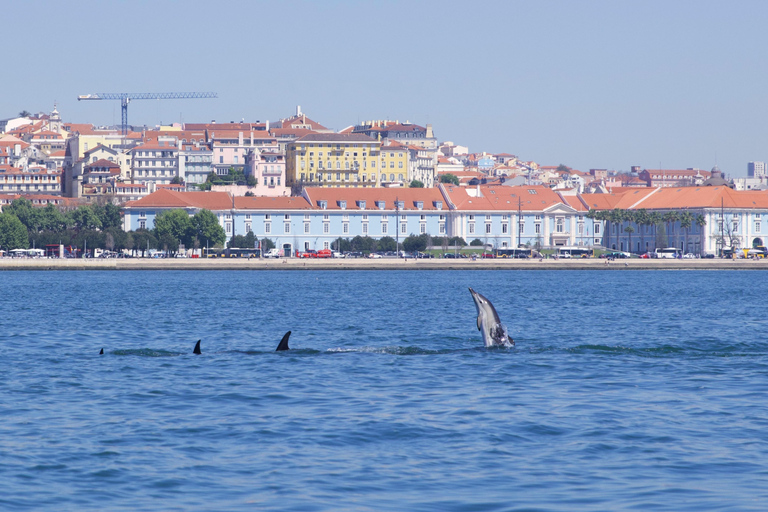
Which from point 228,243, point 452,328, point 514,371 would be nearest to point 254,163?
point 228,243

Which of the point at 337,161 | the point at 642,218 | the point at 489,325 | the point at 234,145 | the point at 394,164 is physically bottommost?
the point at 489,325

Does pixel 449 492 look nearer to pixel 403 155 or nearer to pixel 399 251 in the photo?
pixel 399 251

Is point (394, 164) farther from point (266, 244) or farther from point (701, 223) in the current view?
point (701, 223)

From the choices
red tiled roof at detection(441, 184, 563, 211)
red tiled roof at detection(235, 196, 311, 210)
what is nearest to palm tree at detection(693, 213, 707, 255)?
red tiled roof at detection(441, 184, 563, 211)

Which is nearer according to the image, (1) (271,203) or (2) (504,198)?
(1) (271,203)

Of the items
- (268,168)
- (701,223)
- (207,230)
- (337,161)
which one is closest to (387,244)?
(207,230)

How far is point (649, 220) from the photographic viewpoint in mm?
128250

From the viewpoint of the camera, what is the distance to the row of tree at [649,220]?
418 ft

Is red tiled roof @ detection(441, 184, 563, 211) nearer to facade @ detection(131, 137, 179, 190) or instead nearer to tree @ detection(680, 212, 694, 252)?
tree @ detection(680, 212, 694, 252)

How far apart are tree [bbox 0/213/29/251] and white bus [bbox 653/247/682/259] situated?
2617 inches

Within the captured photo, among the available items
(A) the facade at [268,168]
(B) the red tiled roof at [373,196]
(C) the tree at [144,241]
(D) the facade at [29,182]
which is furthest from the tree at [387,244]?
(D) the facade at [29,182]

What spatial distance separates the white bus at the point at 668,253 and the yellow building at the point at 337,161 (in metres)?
55.0

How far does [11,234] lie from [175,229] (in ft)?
53.0

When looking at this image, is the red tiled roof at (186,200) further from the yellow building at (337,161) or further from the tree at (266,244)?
the yellow building at (337,161)
